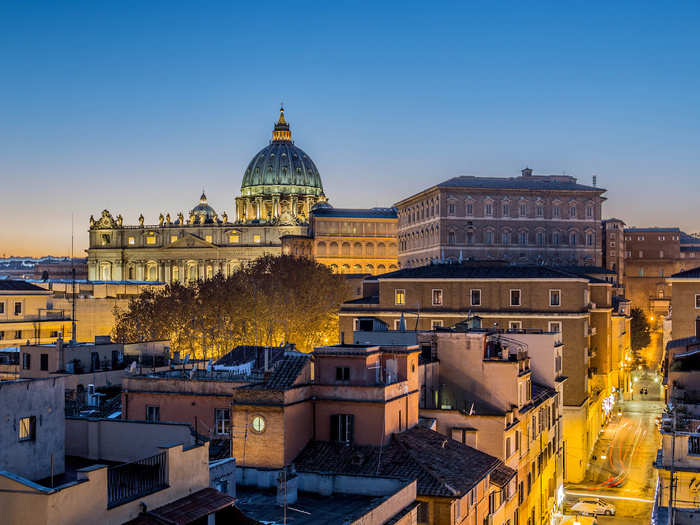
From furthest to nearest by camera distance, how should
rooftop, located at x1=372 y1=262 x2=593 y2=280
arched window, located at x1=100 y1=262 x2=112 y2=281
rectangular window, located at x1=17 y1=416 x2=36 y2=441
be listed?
arched window, located at x1=100 y1=262 x2=112 y2=281, rooftop, located at x1=372 y1=262 x2=593 y2=280, rectangular window, located at x1=17 y1=416 x2=36 y2=441

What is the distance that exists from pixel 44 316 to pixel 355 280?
5497 centimetres

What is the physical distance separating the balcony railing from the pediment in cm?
15759

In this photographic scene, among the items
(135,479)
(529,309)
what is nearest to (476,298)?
(529,309)

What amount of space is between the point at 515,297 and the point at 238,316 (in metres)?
28.0

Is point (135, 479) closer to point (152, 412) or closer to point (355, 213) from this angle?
point (152, 412)

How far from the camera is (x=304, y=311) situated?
287ft

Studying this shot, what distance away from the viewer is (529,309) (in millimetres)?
62719

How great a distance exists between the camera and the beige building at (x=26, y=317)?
243 ft

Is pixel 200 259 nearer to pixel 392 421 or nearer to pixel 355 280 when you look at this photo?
pixel 355 280

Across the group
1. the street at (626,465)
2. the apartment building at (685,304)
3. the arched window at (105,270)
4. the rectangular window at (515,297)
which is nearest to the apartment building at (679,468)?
the street at (626,465)

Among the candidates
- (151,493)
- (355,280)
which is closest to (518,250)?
(355,280)

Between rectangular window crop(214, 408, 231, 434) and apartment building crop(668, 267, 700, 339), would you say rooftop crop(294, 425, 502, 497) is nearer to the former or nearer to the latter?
rectangular window crop(214, 408, 231, 434)

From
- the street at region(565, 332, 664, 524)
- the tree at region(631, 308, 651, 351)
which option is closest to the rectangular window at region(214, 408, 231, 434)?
the street at region(565, 332, 664, 524)

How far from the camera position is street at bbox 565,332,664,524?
1761 inches
